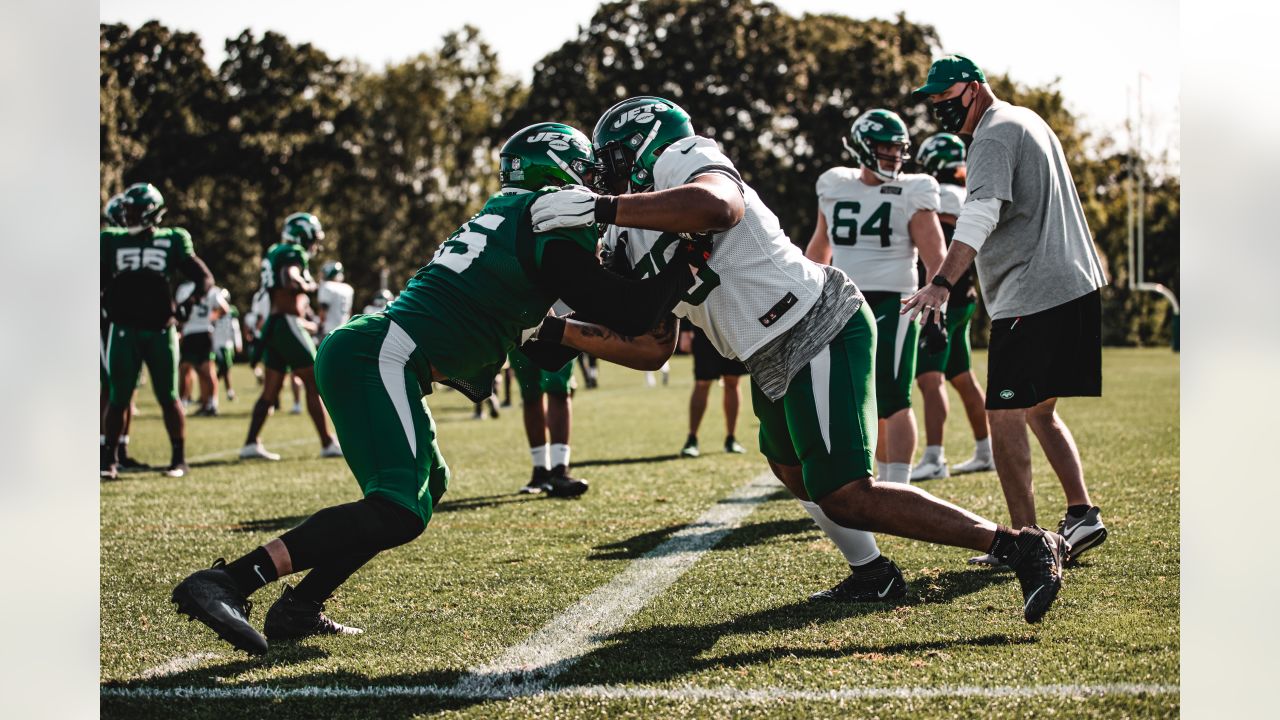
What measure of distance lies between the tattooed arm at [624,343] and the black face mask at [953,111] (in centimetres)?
167

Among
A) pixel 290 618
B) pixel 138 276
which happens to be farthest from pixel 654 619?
pixel 138 276

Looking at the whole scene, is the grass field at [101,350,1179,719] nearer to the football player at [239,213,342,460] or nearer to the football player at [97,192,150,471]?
the football player at [97,192,150,471]

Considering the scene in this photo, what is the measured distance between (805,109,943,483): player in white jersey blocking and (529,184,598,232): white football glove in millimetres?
3049

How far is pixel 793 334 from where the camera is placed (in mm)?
3848

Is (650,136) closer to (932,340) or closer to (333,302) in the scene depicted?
(932,340)

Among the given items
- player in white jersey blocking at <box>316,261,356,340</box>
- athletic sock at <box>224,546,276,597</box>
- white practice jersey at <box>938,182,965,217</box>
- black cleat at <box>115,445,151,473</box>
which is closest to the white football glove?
athletic sock at <box>224,546,276,597</box>

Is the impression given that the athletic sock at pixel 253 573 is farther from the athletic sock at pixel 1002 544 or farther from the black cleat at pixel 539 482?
the black cleat at pixel 539 482

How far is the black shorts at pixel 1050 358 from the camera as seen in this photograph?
182 inches

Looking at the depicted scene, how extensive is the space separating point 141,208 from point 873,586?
Answer: 6983mm

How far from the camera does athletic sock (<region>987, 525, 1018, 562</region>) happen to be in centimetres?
379

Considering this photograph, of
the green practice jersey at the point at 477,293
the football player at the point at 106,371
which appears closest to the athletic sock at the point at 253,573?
the green practice jersey at the point at 477,293

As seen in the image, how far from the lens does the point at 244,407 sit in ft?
62.6

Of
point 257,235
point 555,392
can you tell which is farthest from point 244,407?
point 257,235

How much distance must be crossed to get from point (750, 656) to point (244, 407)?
1701 cm
